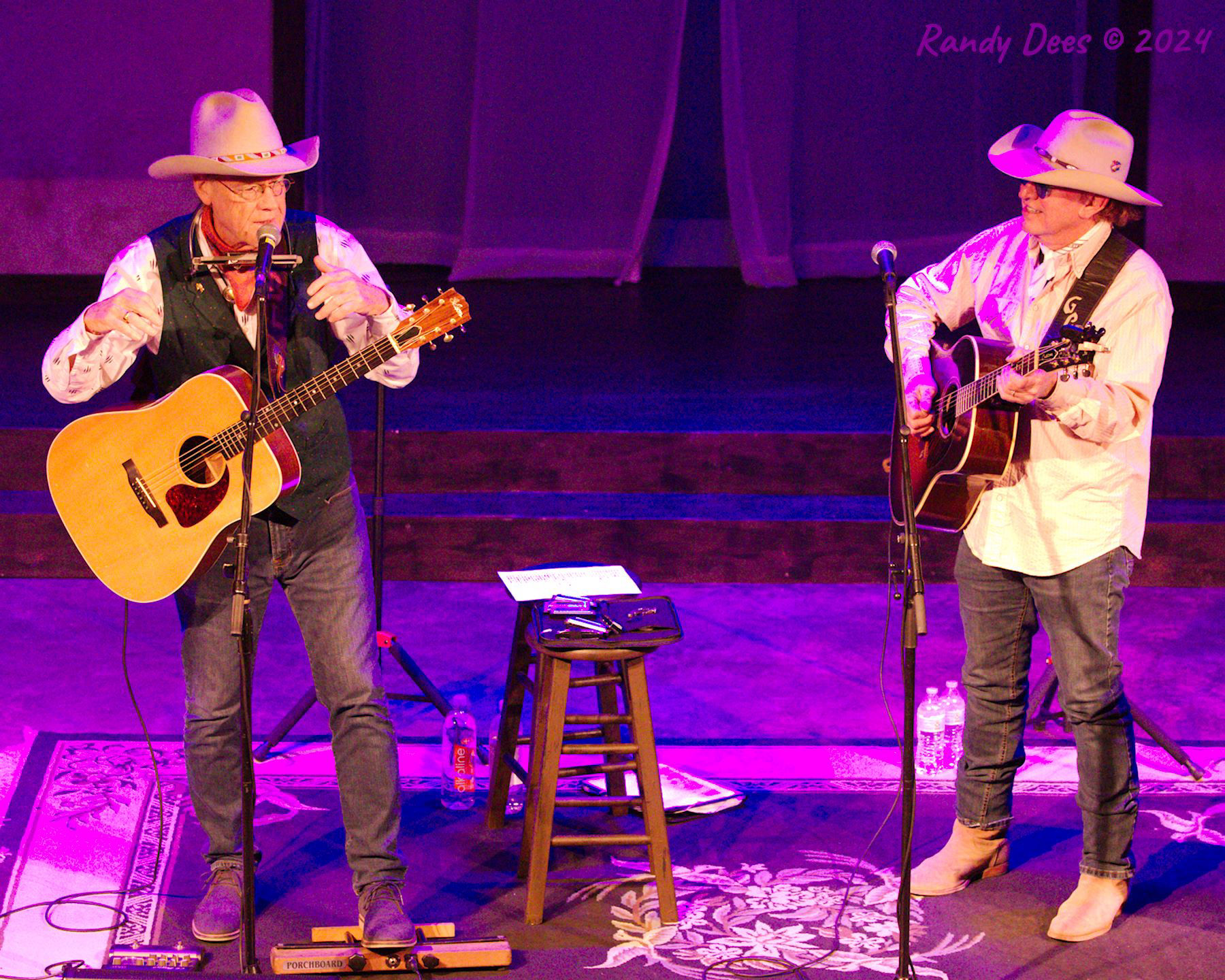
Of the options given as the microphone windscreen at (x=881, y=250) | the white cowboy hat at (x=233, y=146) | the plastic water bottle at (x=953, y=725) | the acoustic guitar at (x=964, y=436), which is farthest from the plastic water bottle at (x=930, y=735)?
the white cowboy hat at (x=233, y=146)

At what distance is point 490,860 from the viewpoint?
4.49m

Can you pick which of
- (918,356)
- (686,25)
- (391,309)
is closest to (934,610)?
(918,356)

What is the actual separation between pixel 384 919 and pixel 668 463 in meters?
3.55

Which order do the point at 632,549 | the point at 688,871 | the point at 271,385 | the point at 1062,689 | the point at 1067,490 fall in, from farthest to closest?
the point at 632,549 → the point at 688,871 → the point at 1062,689 → the point at 1067,490 → the point at 271,385

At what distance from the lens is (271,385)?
3.71 m

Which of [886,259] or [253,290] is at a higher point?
[886,259]

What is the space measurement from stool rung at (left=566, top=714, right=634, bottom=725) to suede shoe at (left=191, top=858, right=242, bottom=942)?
0.94 meters

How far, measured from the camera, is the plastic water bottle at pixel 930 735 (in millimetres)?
5227

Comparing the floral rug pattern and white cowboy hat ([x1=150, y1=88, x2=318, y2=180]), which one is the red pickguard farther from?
the floral rug pattern

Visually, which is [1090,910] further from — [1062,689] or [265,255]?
[265,255]

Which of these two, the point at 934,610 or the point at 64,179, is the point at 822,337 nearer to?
the point at 934,610

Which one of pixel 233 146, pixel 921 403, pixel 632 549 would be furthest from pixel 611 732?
pixel 632 549

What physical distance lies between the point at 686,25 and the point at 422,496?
219 inches

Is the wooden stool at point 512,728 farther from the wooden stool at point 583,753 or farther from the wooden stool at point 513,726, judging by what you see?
the wooden stool at point 583,753
